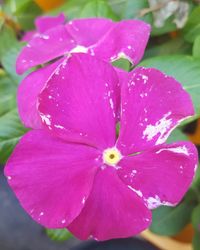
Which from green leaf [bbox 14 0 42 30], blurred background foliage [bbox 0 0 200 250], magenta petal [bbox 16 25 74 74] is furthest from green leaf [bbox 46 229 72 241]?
green leaf [bbox 14 0 42 30]

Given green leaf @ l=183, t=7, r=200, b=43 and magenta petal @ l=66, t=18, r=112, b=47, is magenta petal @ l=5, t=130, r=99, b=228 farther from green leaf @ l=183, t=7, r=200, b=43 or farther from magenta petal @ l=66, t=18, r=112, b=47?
green leaf @ l=183, t=7, r=200, b=43

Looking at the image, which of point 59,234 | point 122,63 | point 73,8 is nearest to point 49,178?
point 122,63

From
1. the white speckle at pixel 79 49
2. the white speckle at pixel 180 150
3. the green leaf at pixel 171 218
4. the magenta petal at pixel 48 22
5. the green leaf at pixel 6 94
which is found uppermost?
the white speckle at pixel 79 49

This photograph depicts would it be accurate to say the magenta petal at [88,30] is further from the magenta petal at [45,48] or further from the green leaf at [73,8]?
the green leaf at [73,8]

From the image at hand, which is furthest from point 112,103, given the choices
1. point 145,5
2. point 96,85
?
point 145,5

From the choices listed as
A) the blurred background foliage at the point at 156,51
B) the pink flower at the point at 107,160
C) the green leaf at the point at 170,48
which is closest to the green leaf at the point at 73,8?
the blurred background foliage at the point at 156,51

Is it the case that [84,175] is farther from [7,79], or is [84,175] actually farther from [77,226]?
[7,79]

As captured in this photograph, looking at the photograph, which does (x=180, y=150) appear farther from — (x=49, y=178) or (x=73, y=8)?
(x=73, y=8)
